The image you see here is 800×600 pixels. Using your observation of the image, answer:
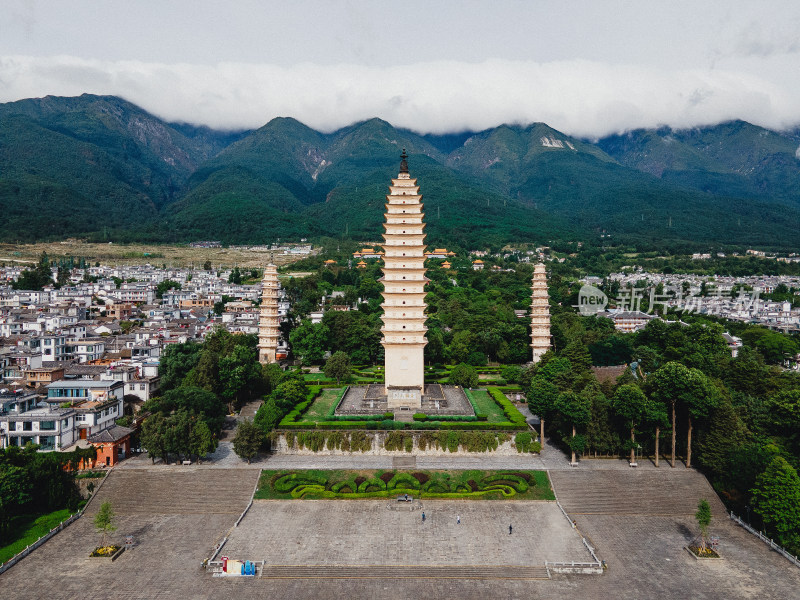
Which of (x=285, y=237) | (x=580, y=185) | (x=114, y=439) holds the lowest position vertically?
(x=114, y=439)

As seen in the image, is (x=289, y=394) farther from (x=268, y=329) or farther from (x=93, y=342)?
(x=93, y=342)

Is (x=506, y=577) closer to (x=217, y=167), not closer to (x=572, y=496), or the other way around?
(x=572, y=496)

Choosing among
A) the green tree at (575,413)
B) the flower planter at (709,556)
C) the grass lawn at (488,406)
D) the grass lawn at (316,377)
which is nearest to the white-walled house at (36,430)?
the grass lawn at (316,377)

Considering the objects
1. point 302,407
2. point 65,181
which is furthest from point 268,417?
point 65,181

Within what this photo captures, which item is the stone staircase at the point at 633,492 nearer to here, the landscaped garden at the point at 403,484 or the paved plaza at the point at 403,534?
the landscaped garden at the point at 403,484

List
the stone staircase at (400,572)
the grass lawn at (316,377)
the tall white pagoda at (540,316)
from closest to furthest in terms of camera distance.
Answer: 1. the stone staircase at (400,572)
2. the grass lawn at (316,377)
3. the tall white pagoda at (540,316)

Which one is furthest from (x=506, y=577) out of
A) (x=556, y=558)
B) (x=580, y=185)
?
(x=580, y=185)

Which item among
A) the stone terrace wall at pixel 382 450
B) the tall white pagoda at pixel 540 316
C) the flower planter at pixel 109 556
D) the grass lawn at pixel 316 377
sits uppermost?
the tall white pagoda at pixel 540 316
